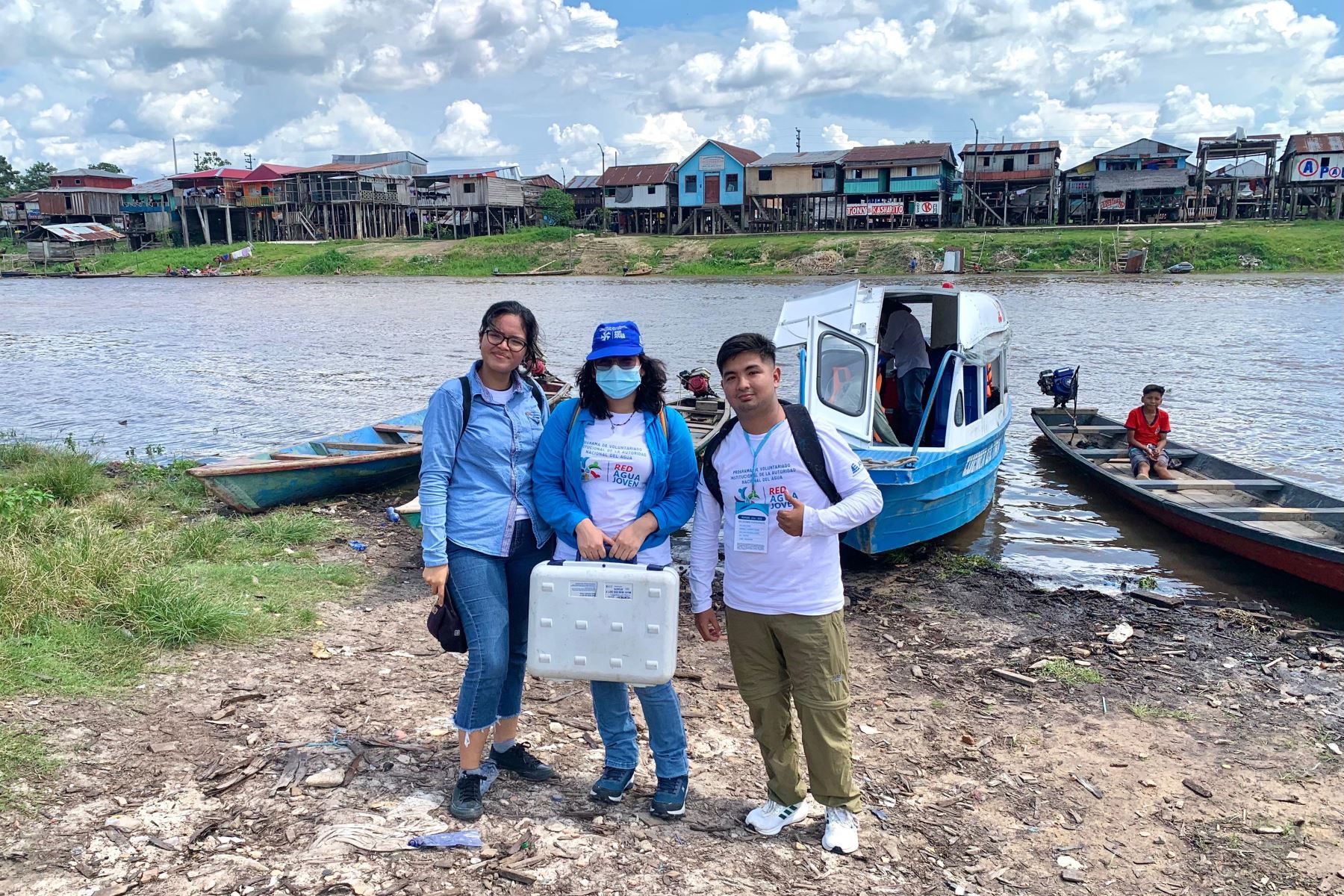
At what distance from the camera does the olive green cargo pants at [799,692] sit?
3674 millimetres

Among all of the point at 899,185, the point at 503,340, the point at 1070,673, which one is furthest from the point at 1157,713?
the point at 899,185

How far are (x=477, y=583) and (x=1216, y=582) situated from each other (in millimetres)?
7937

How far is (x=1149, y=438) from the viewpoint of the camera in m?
11.4

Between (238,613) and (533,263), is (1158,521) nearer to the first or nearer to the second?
(238,613)

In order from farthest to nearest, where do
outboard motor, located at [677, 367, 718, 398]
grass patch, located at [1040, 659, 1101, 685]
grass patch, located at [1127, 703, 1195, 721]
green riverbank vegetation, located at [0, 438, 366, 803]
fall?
outboard motor, located at [677, 367, 718, 398] < grass patch, located at [1040, 659, 1101, 685] < grass patch, located at [1127, 703, 1195, 721] < green riverbank vegetation, located at [0, 438, 366, 803]

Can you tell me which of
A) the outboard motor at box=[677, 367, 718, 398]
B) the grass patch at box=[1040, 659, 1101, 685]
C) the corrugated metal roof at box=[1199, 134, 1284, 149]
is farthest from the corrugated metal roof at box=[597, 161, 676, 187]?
the grass patch at box=[1040, 659, 1101, 685]

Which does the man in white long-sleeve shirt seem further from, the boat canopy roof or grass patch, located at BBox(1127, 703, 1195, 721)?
the boat canopy roof

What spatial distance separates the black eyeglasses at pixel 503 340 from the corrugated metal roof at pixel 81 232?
87289 mm

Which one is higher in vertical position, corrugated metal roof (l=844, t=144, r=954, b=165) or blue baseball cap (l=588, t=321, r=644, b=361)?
corrugated metal roof (l=844, t=144, r=954, b=165)

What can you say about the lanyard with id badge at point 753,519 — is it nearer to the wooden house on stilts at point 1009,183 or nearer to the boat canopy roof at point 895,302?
the boat canopy roof at point 895,302

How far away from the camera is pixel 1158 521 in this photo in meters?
10.4

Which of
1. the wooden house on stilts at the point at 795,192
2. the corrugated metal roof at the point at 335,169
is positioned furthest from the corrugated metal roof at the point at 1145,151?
the corrugated metal roof at the point at 335,169

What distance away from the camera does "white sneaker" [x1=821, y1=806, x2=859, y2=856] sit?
12.6 ft

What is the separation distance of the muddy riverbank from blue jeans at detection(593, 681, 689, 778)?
24cm
